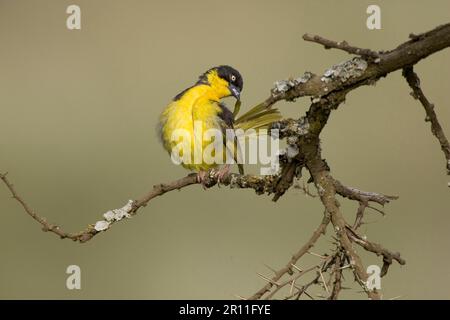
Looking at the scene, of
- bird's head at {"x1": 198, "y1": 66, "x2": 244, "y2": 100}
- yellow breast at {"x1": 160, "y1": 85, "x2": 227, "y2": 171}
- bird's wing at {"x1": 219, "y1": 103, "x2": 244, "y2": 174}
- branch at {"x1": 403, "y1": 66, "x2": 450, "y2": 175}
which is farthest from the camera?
bird's head at {"x1": 198, "y1": 66, "x2": 244, "y2": 100}

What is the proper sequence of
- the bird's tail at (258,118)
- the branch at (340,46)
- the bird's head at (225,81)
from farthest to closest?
the bird's head at (225,81)
the bird's tail at (258,118)
the branch at (340,46)

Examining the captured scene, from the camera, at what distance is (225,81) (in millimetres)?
4328

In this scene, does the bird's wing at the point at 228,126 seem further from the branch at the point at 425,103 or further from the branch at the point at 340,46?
the branch at the point at 340,46

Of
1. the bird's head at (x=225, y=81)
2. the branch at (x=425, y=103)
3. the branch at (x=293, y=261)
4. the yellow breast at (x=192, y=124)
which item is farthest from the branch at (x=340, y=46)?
the bird's head at (x=225, y=81)

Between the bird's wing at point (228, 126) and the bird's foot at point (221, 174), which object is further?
the bird's wing at point (228, 126)

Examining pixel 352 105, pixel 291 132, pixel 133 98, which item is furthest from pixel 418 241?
pixel 291 132

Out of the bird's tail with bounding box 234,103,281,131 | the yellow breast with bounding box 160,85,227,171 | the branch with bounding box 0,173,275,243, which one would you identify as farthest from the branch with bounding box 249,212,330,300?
the yellow breast with bounding box 160,85,227,171

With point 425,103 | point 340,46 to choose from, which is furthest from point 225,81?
point 340,46

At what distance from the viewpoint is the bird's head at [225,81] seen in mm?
4316

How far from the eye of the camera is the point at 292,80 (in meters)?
2.17

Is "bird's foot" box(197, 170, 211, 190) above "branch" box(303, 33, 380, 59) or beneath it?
beneath

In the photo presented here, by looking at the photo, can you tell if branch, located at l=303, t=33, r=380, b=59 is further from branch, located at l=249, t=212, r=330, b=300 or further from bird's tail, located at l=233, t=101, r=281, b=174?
bird's tail, located at l=233, t=101, r=281, b=174

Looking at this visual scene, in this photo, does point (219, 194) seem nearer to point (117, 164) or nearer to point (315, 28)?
point (117, 164)

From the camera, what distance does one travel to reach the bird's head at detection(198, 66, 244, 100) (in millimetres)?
4316
